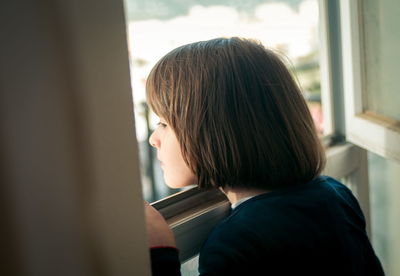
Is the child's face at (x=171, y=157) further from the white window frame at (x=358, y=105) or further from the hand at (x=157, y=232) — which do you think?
the white window frame at (x=358, y=105)

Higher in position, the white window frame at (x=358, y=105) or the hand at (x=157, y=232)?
the white window frame at (x=358, y=105)

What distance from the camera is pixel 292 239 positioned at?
0.69 m

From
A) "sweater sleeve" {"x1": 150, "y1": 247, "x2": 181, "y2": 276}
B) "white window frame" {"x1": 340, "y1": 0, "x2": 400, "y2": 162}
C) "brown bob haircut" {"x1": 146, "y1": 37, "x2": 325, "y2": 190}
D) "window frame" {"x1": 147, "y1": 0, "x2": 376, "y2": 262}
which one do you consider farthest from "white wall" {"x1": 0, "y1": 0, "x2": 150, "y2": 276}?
"window frame" {"x1": 147, "y1": 0, "x2": 376, "y2": 262}

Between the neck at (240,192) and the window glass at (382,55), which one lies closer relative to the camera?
the neck at (240,192)

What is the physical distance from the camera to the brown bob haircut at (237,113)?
0.77 m

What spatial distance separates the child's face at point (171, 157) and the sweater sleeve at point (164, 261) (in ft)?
0.68

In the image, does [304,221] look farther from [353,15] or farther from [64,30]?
[353,15]

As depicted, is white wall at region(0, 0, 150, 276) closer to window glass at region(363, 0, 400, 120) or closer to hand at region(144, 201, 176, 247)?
hand at region(144, 201, 176, 247)

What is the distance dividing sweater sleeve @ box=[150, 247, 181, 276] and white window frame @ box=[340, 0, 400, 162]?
25.2 inches

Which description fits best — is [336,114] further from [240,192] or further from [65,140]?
[65,140]

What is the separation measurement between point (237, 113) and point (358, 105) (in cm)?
54

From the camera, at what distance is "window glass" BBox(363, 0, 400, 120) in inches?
41.5

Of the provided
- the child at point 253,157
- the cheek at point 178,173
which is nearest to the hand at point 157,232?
the child at point 253,157

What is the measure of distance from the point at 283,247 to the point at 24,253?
411 millimetres
